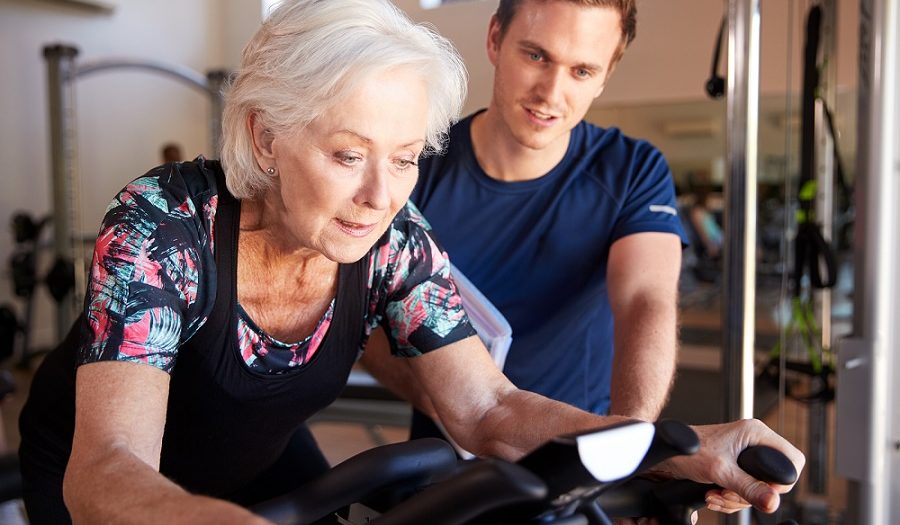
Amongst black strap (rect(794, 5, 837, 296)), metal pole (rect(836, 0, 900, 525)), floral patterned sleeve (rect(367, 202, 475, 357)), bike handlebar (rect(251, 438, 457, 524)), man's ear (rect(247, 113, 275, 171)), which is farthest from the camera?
black strap (rect(794, 5, 837, 296))

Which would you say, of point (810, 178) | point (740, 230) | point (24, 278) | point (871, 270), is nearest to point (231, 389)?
point (740, 230)

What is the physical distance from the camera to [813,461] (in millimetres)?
3301

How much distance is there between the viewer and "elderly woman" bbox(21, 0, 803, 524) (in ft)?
2.80

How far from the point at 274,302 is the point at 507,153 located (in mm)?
437

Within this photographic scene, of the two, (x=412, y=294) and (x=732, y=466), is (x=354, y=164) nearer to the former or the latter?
(x=412, y=294)

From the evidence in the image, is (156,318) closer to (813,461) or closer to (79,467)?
(79,467)

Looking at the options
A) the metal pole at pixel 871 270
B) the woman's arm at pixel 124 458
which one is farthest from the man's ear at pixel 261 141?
the metal pole at pixel 871 270

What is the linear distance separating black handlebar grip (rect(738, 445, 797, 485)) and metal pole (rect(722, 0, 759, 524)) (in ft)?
2.49

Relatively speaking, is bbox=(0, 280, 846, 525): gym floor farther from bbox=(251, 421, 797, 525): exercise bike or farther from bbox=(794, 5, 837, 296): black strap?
bbox=(251, 421, 797, 525): exercise bike

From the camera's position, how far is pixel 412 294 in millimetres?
1108

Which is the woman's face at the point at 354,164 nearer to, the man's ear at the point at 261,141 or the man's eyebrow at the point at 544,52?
the man's ear at the point at 261,141

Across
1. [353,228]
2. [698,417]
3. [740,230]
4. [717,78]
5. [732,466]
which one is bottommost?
[698,417]

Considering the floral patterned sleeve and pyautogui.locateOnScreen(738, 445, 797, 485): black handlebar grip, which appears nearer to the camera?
pyautogui.locateOnScreen(738, 445, 797, 485): black handlebar grip

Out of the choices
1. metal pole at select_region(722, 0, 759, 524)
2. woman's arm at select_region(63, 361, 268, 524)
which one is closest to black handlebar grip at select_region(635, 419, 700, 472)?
woman's arm at select_region(63, 361, 268, 524)
